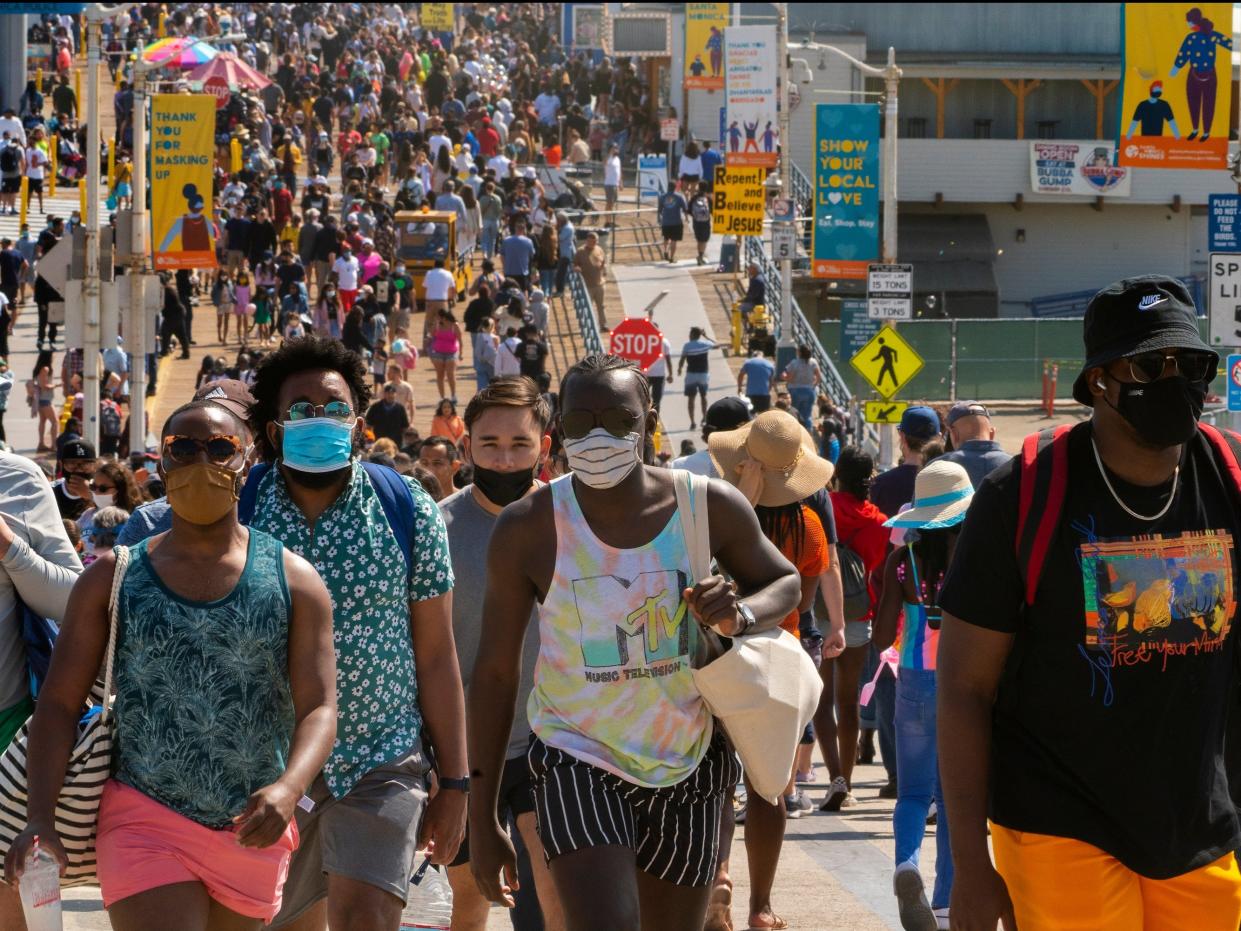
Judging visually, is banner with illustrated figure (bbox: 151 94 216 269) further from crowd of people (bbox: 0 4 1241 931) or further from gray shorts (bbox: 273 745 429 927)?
gray shorts (bbox: 273 745 429 927)

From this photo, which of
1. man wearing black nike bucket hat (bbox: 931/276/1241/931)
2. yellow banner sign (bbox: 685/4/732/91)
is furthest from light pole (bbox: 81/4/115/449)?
yellow banner sign (bbox: 685/4/732/91)

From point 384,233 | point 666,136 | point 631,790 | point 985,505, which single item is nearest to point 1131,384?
point 985,505

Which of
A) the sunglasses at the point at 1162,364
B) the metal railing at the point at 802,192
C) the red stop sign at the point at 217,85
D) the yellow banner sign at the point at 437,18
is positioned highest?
the yellow banner sign at the point at 437,18

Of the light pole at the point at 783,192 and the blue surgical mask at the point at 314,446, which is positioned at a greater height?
the light pole at the point at 783,192

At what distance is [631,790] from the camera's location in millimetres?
4734

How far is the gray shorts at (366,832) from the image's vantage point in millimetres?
5016

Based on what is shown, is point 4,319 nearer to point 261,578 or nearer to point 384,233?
point 384,233

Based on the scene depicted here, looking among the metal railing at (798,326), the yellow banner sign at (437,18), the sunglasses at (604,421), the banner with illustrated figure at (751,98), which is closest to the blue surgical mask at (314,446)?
the sunglasses at (604,421)

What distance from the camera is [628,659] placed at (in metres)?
4.71

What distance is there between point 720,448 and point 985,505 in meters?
3.61

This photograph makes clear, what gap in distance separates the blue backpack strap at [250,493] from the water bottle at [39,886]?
3.41 feet

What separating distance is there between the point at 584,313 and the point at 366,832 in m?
28.2

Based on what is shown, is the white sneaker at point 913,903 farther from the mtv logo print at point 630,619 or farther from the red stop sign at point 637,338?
the red stop sign at point 637,338

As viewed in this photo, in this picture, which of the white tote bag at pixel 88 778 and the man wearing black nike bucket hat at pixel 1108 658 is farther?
the white tote bag at pixel 88 778
